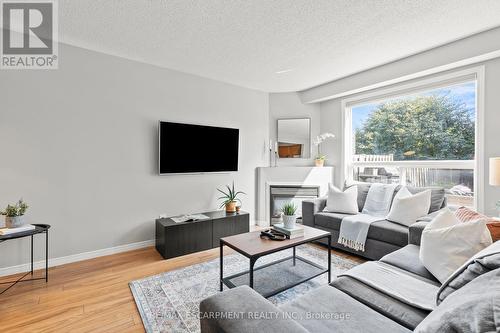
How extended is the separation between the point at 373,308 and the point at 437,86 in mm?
3266

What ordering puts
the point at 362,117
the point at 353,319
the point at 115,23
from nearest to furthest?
the point at 353,319 < the point at 115,23 < the point at 362,117

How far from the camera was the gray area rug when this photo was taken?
183 cm

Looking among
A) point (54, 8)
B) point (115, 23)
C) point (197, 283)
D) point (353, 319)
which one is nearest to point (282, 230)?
point (197, 283)

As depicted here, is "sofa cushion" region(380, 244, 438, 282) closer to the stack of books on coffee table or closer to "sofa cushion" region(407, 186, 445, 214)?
the stack of books on coffee table

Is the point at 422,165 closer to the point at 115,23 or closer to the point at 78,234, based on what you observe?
the point at 115,23

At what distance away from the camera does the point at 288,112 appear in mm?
4680

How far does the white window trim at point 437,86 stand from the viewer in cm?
284

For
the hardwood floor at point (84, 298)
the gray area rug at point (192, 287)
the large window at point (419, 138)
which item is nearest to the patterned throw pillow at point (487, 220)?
the gray area rug at point (192, 287)

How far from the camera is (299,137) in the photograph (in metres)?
4.65

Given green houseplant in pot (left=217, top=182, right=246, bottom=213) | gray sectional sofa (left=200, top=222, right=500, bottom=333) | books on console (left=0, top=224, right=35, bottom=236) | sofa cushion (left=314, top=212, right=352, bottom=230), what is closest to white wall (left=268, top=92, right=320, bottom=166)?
green houseplant in pot (left=217, top=182, right=246, bottom=213)

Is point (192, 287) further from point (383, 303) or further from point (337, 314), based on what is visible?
point (383, 303)

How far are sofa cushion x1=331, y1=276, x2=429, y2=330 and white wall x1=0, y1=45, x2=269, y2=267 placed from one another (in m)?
2.67

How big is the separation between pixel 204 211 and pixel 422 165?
3276 millimetres

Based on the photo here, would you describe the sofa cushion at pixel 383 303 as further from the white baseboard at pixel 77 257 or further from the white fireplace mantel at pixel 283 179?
the white fireplace mantel at pixel 283 179
